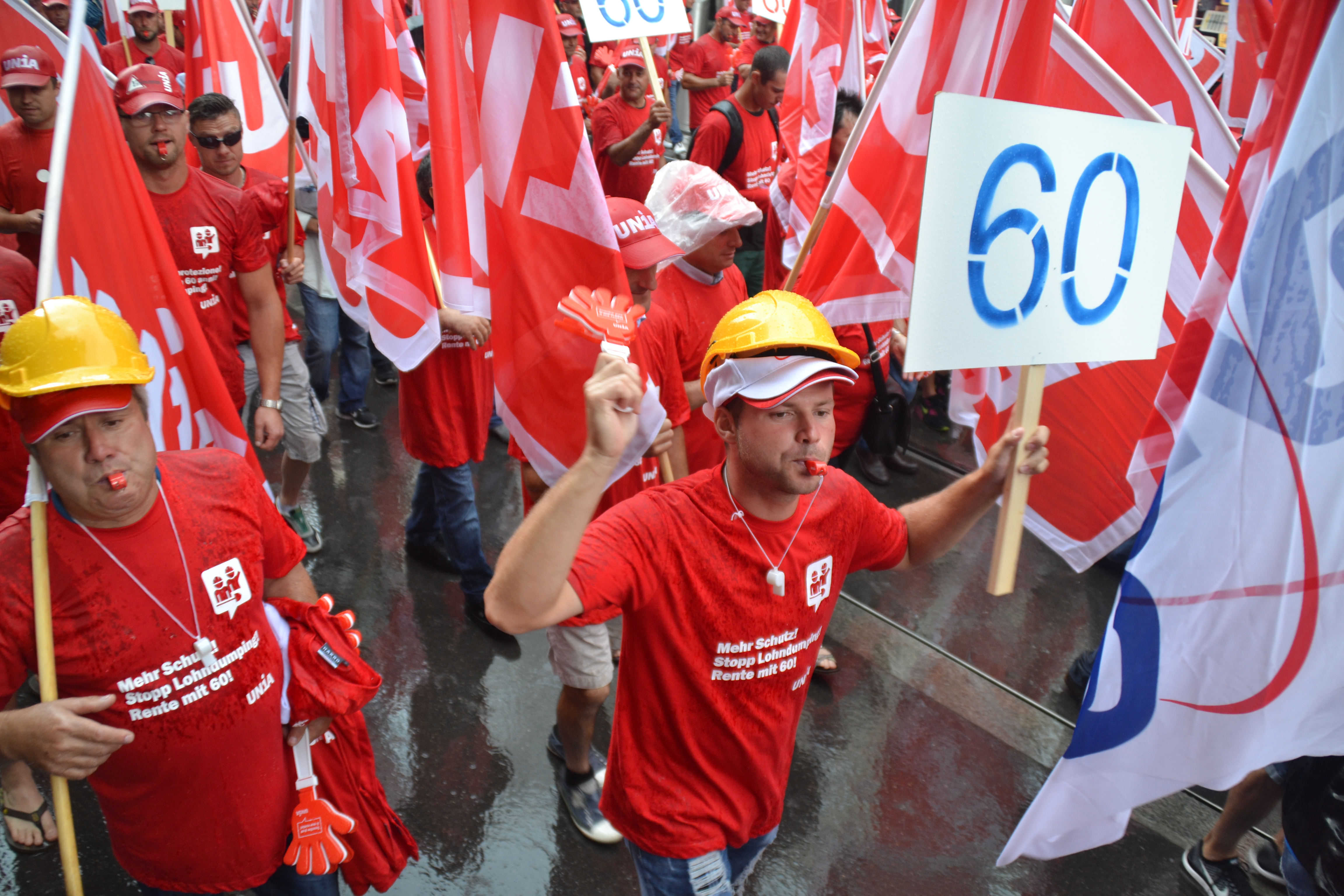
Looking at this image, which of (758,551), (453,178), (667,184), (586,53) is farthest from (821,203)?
(586,53)

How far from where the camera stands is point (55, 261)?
211 cm

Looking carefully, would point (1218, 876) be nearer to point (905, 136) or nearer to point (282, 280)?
point (905, 136)

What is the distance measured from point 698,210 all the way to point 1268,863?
3186 millimetres

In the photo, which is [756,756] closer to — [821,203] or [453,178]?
[821,203]

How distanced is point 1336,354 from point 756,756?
1524mm

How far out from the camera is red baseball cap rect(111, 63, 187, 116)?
3842mm

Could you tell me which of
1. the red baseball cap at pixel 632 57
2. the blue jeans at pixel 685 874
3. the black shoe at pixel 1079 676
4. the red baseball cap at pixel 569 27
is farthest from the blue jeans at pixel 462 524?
the red baseball cap at pixel 569 27

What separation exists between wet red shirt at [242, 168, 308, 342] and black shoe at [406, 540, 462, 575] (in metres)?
1.28

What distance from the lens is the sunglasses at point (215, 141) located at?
4.87m

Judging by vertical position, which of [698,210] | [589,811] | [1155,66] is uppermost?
[1155,66]

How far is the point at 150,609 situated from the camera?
6.44ft

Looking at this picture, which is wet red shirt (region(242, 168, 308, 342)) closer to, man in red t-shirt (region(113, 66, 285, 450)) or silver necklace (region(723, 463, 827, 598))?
man in red t-shirt (region(113, 66, 285, 450))

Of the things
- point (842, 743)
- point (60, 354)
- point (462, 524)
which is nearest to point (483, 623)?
point (462, 524)

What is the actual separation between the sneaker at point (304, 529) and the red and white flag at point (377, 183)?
6.06ft
